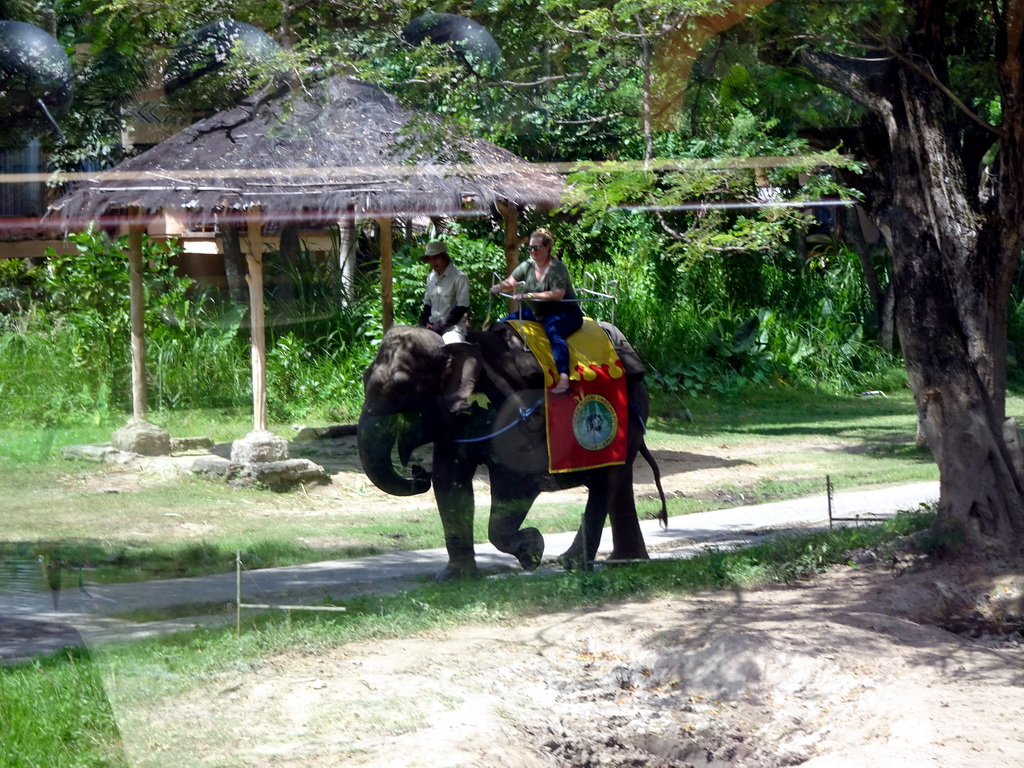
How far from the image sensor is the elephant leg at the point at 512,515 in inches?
320

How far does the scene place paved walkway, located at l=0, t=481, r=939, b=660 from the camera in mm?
6660

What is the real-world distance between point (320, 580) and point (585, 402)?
6.93ft

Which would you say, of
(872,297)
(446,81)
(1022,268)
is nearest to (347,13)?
(446,81)

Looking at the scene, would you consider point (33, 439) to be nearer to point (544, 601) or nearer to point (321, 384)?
point (321, 384)

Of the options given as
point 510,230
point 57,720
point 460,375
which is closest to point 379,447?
point 460,375

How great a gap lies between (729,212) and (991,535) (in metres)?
7.50

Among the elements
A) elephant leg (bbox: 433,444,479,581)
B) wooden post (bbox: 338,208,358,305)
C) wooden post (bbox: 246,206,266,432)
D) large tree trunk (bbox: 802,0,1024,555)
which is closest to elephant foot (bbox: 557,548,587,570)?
elephant leg (bbox: 433,444,479,581)

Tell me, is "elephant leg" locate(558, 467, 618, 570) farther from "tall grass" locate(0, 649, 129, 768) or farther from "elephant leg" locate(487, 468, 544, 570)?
"tall grass" locate(0, 649, 129, 768)

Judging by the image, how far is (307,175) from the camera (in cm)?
1188

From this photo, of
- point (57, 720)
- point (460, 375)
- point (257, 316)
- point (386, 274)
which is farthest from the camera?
point (386, 274)

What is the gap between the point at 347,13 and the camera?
9070 millimetres

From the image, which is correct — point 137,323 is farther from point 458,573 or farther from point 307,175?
point 458,573

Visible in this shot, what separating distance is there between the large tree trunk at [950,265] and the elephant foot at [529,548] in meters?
2.57

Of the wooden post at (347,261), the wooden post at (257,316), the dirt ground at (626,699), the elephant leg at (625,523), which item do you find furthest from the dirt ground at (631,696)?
the wooden post at (347,261)
